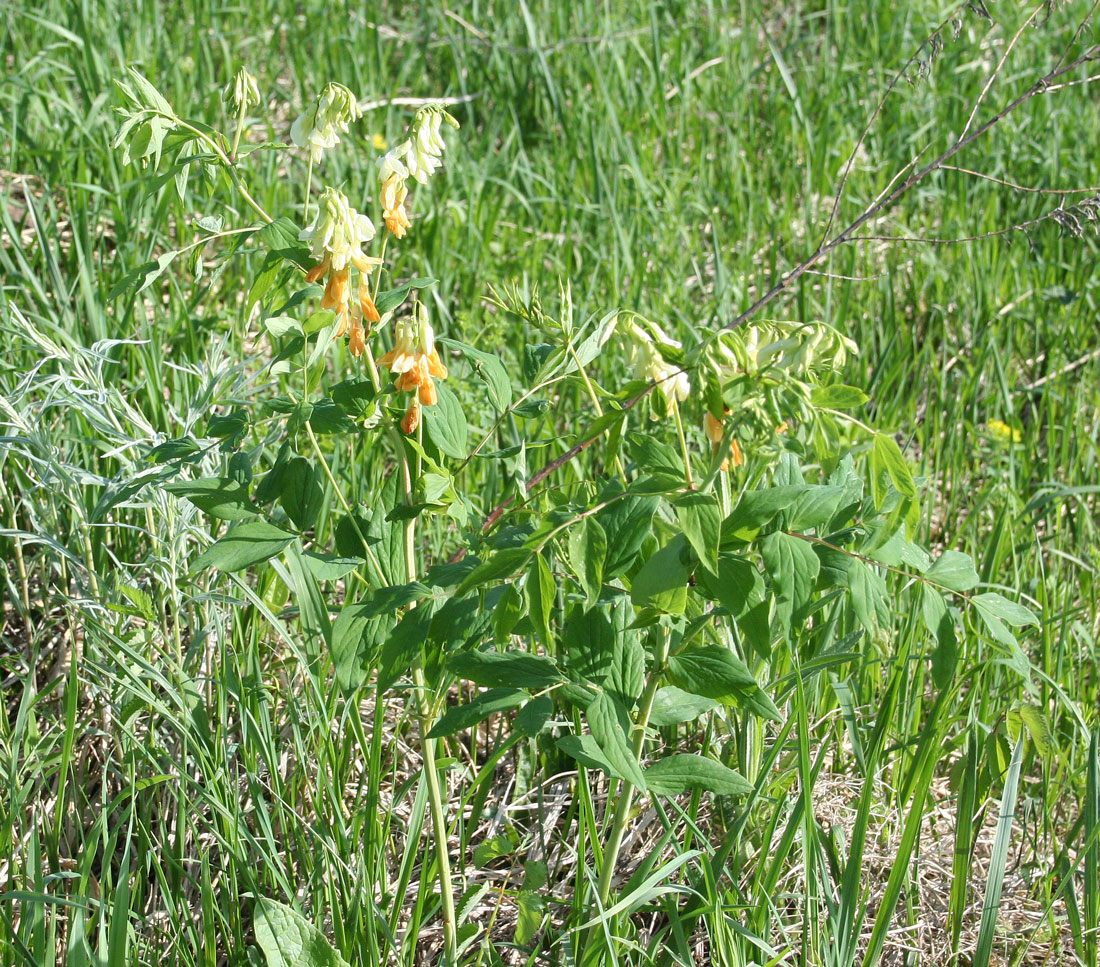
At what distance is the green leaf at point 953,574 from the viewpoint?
3.84ft

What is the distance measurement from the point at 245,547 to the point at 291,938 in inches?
19.6

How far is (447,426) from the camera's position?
1.22 m

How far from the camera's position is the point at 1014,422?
2500 mm

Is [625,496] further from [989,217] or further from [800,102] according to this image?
[800,102]

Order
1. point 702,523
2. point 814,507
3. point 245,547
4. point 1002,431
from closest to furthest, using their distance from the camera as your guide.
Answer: point 702,523, point 814,507, point 245,547, point 1002,431

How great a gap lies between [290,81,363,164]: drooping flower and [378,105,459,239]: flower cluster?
59 mm

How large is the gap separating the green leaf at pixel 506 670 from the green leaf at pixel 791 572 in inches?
10.6

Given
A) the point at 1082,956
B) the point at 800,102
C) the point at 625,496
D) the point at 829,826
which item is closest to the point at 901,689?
the point at 829,826

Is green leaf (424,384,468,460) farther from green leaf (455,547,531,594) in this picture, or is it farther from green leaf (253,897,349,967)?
green leaf (253,897,349,967)

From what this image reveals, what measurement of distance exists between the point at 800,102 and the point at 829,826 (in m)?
2.69

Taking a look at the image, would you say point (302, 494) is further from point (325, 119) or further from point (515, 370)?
point (515, 370)

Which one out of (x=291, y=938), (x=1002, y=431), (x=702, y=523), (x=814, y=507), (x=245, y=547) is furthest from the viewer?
(x=1002, y=431)

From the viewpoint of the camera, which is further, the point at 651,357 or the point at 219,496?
the point at 219,496

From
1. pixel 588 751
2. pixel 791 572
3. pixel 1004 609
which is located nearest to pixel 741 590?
pixel 791 572
